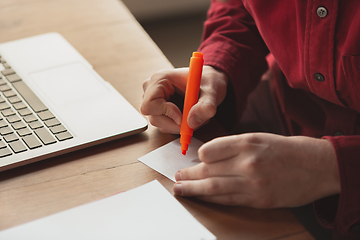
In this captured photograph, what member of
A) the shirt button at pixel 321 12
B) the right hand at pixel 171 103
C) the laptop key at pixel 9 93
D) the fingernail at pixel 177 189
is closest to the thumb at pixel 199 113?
the right hand at pixel 171 103

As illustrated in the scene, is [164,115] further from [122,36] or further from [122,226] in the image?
[122,36]

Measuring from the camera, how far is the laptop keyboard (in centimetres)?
55

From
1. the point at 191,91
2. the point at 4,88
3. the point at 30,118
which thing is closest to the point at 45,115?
the point at 30,118

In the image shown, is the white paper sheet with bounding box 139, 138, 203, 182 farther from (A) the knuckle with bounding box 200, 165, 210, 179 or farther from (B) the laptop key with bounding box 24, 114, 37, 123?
(B) the laptop key with bounding box 24, 114, 37, 123

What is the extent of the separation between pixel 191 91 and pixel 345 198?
0.25 m

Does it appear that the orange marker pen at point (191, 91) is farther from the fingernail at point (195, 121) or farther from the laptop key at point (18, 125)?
the laptop key at point (18, 125)

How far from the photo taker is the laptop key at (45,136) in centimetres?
55

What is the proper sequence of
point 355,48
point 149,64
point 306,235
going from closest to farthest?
point 306,235, point 355,48, point 149,64

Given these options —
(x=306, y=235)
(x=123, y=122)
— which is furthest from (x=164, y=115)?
(x=306, y=235)

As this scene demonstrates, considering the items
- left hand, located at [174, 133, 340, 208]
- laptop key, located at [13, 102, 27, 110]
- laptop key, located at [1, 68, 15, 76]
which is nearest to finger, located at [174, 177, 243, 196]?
left hand, located at [174, 133, 340, 208]

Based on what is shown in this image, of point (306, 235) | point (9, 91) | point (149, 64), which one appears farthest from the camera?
point (149, 64)

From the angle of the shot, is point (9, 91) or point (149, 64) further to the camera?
point (149, 64)

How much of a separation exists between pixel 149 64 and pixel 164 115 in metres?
0.22

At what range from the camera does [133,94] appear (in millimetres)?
706
